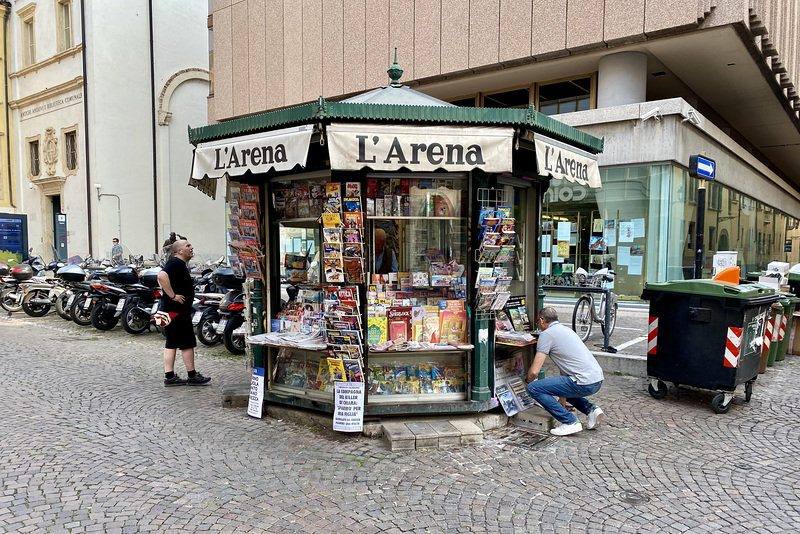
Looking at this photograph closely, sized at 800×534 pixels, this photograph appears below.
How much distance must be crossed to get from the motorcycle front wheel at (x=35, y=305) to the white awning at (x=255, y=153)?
9654 millimetres

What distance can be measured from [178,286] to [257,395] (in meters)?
1.97

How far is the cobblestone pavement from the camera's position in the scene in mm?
3318

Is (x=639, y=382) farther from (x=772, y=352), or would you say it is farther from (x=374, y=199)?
(x=374, y=199)

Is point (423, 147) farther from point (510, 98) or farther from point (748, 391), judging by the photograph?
point (510, 98)

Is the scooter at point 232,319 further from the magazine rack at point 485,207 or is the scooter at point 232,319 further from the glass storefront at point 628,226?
the glass storefront at point 628,226

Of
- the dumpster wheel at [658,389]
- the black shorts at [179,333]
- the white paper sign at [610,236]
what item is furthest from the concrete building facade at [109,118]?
the dumpster wheel at [658,389]

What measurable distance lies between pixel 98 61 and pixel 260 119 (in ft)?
67.8

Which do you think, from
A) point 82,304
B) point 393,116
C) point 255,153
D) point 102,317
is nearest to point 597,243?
point 393,116

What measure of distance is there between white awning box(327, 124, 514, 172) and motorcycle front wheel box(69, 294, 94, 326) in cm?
890

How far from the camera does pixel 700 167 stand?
309 inches

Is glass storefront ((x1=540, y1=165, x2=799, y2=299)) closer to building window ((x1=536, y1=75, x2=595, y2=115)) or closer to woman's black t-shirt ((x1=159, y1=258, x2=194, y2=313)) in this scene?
building window ((x1=536, y1=75, x2=595, y2=115))

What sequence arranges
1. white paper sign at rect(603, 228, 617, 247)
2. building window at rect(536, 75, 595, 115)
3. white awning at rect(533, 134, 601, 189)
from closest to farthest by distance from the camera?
white awning at rect(533, 134, 601, 189)
white paper sign at rect(603, 228, 617, 247)
building window at rect(536, 75, 595, 115)

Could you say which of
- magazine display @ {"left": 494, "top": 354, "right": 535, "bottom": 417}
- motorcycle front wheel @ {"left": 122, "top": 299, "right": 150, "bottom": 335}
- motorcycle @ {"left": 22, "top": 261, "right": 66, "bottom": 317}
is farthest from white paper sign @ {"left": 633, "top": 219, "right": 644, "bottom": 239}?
motorcycle @ {"left": 22, "top": 261, "right": 66, "bottom": 317}

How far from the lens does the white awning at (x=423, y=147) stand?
4.23 metres
